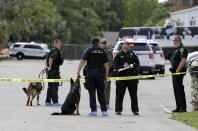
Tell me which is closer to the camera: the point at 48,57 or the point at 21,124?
the point at 21,124

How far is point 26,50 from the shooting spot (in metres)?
61.6

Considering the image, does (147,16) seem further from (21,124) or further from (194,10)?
(21,124)

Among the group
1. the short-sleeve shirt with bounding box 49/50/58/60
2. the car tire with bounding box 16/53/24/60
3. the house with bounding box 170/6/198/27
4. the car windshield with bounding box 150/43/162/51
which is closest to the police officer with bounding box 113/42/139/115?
the short-sleeve shirt with bounding box 49/50/58/60

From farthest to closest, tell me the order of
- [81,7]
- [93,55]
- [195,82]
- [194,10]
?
[81,7]
[194,10]
[195,82]
[93,55]

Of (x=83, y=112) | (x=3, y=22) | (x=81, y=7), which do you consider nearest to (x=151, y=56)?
(x=83, y=112)

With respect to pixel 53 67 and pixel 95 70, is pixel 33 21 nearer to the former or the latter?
pixel 53 67

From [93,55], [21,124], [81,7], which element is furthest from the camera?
[81,7]

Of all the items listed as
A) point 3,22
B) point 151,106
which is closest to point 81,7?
point 3,22

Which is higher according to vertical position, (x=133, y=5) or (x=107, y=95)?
(x=133, y=5)

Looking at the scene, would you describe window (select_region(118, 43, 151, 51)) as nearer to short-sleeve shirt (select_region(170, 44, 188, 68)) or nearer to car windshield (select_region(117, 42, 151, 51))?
car windshield (select_region(117, 42, 151, 51))

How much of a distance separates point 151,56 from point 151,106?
12226mm

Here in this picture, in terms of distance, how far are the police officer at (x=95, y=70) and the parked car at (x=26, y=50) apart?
156 ft

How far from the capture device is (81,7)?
100 m

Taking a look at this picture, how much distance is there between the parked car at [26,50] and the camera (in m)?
61.0
